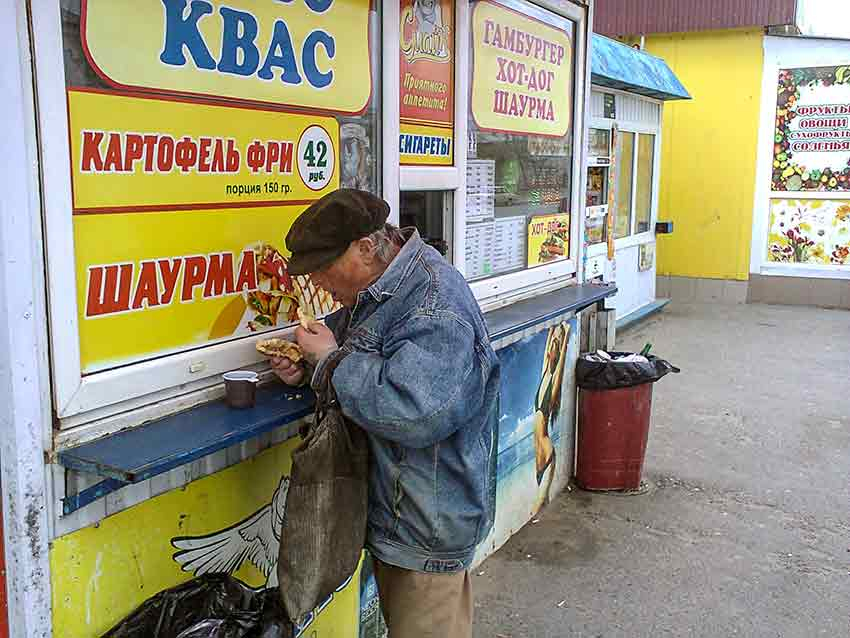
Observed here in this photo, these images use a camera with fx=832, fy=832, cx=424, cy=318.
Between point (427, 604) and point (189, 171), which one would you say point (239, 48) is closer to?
point (189, 171)

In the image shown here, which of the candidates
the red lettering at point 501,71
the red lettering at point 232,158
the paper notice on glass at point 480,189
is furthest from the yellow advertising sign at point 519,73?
the red lettering at point 232,158

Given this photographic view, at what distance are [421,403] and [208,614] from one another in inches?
33.3

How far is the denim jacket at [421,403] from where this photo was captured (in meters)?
2.05

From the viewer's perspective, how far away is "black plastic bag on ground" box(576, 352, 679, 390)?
482 cm

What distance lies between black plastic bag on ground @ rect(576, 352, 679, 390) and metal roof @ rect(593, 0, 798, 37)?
26.8ft

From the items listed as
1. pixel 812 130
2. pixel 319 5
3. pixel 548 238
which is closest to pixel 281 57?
pixel 319 5

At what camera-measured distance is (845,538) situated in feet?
14.9

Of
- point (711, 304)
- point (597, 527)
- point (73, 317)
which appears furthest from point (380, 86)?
point (711, 304)

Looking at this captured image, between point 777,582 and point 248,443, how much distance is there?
2.88 meters

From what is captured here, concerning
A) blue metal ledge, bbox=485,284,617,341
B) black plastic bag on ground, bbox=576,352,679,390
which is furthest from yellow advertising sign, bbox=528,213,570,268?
black plastic bag on ground, bbox=576,352,679,390

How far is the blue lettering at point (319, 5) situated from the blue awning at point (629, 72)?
4877mm

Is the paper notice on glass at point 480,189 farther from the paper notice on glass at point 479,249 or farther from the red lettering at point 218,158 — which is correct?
the red lettering at point 218,158

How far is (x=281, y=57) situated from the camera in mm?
2547

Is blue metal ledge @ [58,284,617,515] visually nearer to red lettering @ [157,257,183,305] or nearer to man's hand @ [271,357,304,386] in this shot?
man's hand @ [271,357,304,386]
